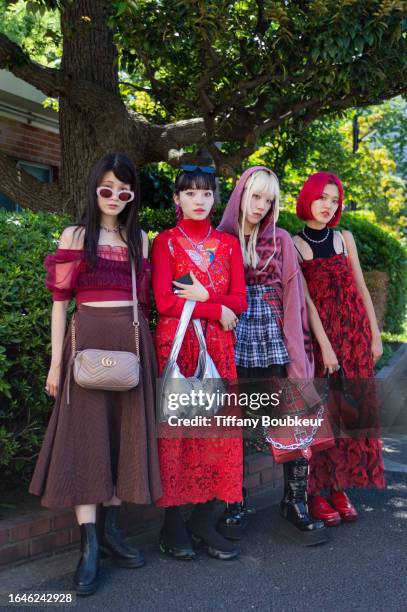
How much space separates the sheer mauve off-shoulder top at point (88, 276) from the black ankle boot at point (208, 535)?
118cm

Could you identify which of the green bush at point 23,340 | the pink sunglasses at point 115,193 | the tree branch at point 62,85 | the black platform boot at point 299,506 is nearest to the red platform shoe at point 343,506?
the black platform boot at point 299,506

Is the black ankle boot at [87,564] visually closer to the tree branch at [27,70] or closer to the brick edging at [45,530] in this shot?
the brick edging at [45,530]

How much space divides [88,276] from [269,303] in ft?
3.27

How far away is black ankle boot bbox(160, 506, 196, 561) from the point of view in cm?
329

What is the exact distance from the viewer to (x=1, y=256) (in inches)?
132

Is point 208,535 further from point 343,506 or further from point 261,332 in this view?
point 261,332

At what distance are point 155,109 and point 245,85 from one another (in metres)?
2.18

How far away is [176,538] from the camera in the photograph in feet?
10.9

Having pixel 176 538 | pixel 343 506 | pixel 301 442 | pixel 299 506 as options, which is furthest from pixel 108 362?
pixel 343 506

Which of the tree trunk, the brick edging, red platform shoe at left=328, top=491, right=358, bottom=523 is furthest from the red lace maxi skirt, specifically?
the tree trunk

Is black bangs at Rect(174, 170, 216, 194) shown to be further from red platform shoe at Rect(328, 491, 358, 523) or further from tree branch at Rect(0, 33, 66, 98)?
tree branch at Rect(0, 33, 66, 98)

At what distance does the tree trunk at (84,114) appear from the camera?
210 inches

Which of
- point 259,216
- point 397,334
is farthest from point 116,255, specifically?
point 397,334

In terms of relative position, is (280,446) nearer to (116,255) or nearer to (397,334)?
(116,255)
